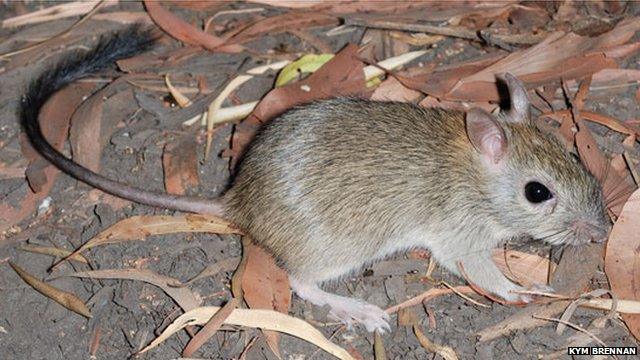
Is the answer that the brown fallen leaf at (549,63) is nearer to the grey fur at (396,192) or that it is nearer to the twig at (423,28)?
the twig at (423,28)

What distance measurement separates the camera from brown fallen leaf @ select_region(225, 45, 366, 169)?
5.69 m

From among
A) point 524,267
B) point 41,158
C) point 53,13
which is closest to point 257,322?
point 524,267

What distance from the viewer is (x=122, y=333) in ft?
15.7


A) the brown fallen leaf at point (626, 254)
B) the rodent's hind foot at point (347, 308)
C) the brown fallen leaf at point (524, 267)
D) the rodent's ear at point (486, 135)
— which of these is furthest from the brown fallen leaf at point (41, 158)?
the brown fallen leaf at point (626, 254)

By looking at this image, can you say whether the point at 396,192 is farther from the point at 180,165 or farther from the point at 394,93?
the point at 180,165

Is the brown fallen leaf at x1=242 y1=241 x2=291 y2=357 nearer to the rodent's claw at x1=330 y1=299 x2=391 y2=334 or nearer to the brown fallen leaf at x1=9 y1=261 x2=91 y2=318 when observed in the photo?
the rodent's claw at x1=330 y1=299 x2=391 y2=334

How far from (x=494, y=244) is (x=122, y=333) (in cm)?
211

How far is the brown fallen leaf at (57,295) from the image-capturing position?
488cm

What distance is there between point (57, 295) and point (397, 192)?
1979mm

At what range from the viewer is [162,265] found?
511 cm

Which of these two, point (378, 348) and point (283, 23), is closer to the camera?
point (378, 348)

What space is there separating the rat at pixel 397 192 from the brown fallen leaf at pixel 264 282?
0.09 metres

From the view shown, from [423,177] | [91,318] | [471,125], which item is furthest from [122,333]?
[471,125]

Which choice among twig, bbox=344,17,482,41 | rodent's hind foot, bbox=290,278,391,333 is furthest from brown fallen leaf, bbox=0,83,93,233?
twig, bbox=344,17,482,41
